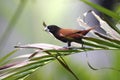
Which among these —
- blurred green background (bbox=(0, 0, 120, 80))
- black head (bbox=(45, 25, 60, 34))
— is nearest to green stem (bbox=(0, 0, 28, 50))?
blurred green background (bbox=(0, 0, 120, 80))

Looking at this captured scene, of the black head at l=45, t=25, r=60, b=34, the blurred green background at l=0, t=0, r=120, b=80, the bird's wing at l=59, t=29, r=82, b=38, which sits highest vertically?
the black head at l=45, t=25, r=60, b=34

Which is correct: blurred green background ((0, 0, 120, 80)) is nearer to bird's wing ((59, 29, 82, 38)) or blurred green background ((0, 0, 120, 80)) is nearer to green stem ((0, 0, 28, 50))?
green stem ((0, 0, 28, 50))

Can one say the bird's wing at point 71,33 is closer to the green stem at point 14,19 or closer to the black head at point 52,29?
the black head at point 52,29

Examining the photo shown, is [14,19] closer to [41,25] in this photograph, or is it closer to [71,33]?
[41,25]

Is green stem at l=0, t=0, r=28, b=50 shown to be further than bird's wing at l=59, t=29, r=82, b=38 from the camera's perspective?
Yes

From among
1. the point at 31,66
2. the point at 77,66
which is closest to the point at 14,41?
the point at 77,66

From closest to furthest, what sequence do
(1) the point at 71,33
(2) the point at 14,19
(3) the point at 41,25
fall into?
(1) the point at 71,33 → (2) the point at 14,19 → (3) the point at 41,25

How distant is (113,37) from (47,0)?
1229 mm

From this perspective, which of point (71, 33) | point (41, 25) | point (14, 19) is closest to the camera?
point (71, 33)

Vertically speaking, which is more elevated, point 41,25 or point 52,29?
point 52,29

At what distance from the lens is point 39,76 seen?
5.03 feet

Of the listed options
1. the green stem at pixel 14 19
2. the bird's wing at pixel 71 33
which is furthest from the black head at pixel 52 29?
the green stem at pixel 14 19

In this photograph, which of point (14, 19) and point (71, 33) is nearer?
point (71, 33)

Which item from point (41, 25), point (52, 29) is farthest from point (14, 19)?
point (52, 29)
